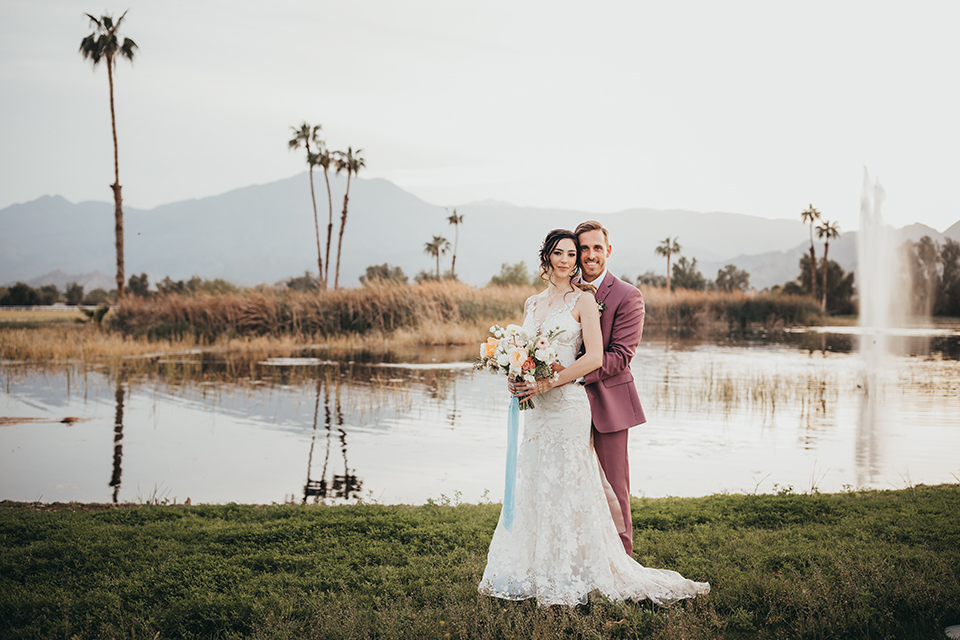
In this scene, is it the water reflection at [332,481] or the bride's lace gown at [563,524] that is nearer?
the bride's lace gown at [563,524]

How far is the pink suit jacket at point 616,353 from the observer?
4883mm

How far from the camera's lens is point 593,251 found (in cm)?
486

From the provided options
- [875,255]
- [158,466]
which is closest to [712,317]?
[875,255]

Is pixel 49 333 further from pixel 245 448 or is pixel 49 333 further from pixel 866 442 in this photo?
pixel 866 442

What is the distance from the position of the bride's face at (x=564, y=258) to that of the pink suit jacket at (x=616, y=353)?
389mm

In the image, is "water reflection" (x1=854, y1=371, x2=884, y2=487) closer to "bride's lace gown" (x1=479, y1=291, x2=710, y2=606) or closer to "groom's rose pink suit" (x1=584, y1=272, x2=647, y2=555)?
"groom's rose pink suit" (x1=584, y1=272, x2=647, y2=555)

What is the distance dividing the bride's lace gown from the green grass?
0.46 ft

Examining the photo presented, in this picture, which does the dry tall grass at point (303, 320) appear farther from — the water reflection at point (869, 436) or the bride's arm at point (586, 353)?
the bride's arm at point (586, 353)

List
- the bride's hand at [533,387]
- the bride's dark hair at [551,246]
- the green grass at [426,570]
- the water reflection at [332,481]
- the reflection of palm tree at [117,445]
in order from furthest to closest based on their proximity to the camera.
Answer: the reflection of palm tree at [117,445], the water reflection at [332,481], the bride's dark hair at [551,246], the bride's hand at [533,387], the green grass at [426,570]

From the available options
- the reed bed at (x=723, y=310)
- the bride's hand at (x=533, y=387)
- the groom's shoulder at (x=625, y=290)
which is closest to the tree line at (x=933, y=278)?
the reed bed at (x=723, y=310)

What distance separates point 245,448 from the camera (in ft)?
35.3

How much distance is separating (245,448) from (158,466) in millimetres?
1377

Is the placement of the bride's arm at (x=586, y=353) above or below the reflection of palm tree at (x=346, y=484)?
above

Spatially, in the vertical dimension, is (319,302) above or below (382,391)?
above
